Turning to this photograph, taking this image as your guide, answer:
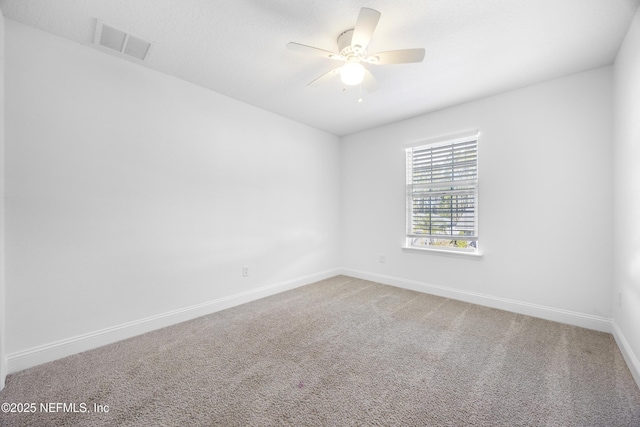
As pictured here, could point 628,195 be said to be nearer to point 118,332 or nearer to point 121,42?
point 121,42

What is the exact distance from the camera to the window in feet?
10.8

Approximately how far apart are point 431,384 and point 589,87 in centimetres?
315

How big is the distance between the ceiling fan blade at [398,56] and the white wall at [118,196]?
1957 millimetres

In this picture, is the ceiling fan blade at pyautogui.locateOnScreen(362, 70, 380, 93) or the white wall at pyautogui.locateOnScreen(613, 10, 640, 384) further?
the ceiling fan blade at pyautogui.locateOnScreen(362, 70, 380, 93)

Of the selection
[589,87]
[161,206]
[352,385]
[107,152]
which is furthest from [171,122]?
[589,87]

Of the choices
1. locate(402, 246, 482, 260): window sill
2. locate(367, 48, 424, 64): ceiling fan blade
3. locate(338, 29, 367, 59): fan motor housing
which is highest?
locate(338, 29, 367, 59): fan motor housing

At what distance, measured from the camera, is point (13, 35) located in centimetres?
188

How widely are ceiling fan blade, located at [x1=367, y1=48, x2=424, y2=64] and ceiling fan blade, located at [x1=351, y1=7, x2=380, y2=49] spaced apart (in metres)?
0.16

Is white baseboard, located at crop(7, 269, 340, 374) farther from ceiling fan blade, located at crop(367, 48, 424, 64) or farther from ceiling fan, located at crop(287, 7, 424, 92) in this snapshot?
ceiling fan blade, located at crop(367, 48, 424, 64)

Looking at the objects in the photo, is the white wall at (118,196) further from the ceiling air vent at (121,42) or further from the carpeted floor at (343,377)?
the carpeted floor at (343,377)

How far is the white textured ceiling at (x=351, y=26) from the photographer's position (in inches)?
69.1

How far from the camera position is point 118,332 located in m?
2.32

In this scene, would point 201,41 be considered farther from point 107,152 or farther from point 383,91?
point 383,91

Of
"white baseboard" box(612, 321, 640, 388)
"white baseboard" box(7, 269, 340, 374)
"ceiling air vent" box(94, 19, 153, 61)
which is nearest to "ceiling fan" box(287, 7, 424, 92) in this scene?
"ceiling air vent" box(94, 19, 153, 61)
